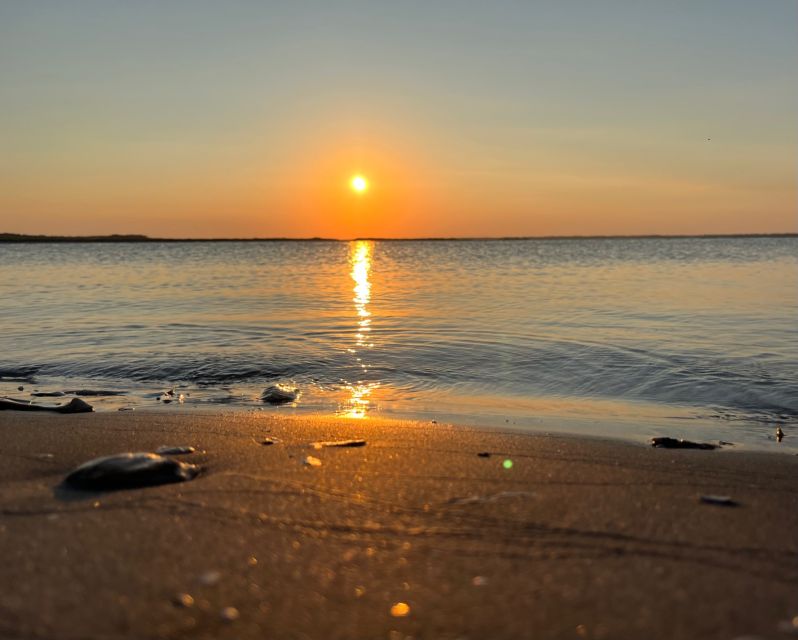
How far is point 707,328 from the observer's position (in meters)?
15.4

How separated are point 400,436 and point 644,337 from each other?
953cm

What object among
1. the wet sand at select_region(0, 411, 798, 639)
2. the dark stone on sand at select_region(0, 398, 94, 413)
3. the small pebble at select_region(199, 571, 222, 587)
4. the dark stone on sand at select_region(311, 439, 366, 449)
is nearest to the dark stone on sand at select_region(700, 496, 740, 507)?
the wet sand at select_region(0, 411, 798, 639)

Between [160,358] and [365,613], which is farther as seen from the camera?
[160,358]

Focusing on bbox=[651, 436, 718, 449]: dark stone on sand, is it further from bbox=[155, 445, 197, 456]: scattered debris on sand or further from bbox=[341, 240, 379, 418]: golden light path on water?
bbox=[155, 445, 197, 456]: scattered debris on sand

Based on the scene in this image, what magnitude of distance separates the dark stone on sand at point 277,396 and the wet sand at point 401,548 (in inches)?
135

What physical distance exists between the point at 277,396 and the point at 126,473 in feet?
14.9

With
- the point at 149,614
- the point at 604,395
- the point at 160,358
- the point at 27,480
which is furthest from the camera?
the point at 160,358

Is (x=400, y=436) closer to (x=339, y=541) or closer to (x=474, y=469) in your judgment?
(x=474, y=469)

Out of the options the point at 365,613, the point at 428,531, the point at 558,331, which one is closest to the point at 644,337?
the point at 558,331

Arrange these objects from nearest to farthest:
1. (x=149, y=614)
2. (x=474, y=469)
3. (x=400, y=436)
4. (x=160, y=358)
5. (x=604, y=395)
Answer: (x=149, y=614) < (x=474, y=469) < (x=400, y=436) < (x=604, y=395) < (x=160, y=358)

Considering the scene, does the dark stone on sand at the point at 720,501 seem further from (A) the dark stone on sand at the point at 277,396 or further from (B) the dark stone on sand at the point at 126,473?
(A) the dark stone on sand at the point at 277,396

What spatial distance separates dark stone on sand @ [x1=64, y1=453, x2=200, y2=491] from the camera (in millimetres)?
4281

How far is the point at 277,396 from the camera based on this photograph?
29.0ft

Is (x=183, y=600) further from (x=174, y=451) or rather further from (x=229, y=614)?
(x=174, y=451)
